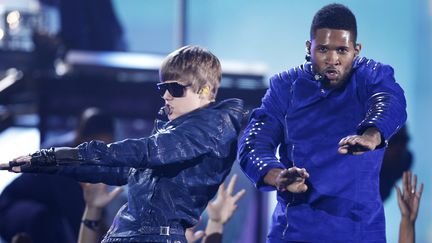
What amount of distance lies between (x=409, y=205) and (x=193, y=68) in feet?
3.86

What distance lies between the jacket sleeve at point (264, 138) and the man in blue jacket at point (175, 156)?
0.35 feet

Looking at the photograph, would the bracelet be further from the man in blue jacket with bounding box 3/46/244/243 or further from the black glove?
the black glove

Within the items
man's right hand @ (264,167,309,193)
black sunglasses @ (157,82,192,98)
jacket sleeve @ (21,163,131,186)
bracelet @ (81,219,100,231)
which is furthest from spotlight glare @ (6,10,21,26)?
man's right hand @ (264,167,309,193)

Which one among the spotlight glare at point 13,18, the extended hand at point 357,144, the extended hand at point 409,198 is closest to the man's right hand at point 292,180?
the extended hand at point 357,144

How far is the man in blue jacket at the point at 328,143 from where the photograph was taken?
96.0 inches

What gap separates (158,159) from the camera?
8.20 ft

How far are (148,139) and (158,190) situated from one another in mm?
178

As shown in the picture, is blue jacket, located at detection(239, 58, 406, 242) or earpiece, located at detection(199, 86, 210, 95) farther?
earpiece, located at detection(199, 86, 210, 95)

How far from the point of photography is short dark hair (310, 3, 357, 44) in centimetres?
250

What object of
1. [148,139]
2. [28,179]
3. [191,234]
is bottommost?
[28,179]

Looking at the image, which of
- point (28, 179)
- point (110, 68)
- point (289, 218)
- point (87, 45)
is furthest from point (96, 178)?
point (87, 45)

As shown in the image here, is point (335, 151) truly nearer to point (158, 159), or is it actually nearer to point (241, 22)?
point (158, 159)

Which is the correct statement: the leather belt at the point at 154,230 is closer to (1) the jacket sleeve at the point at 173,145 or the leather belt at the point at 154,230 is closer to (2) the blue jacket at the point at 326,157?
(1) the jacket sleeve at the point at 173,145

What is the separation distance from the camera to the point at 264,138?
254 cm
